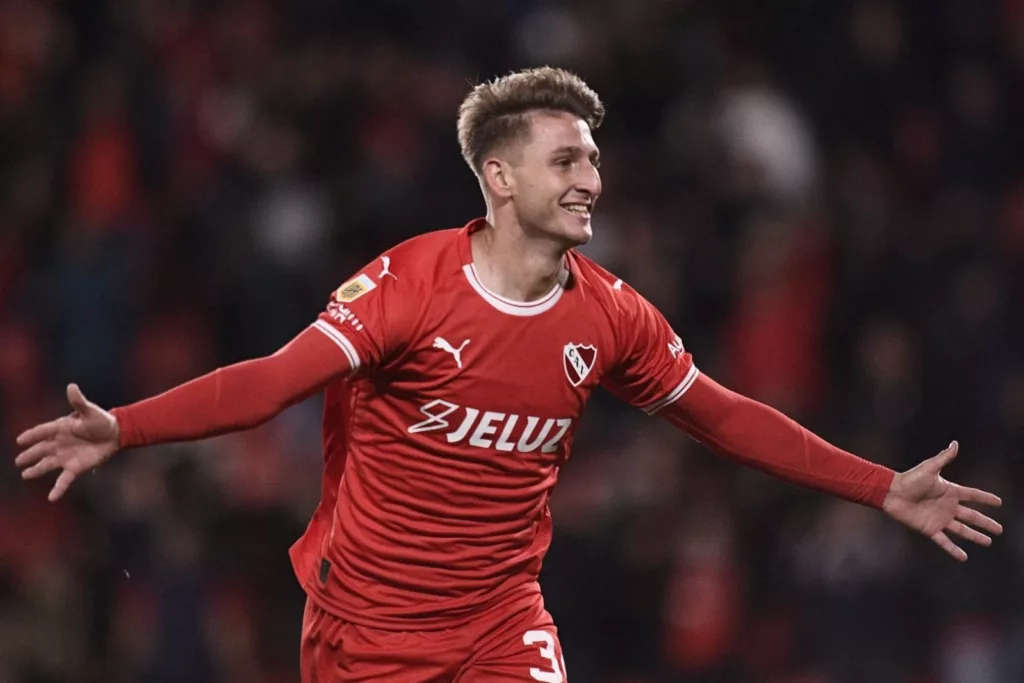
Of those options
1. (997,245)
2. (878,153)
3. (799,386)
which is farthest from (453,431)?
(878,153)

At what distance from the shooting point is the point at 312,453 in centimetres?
861

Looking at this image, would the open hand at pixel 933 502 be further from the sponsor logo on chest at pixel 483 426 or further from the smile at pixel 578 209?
the smile at pixel 578 209

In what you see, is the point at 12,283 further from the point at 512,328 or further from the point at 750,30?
the point at 512,328

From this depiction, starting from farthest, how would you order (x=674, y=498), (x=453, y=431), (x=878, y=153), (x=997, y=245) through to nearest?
(x=878, y=153) → (x=997, y=245) → (x=674, y=498) → (x=453, y=431)

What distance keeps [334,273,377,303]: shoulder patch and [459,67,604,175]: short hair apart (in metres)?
0.57

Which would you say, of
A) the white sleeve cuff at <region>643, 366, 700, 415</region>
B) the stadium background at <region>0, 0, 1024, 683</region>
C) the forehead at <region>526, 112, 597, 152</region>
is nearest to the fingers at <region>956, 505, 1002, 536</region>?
the white sleeve cuff at <region>643, 366, 700, 415</region>

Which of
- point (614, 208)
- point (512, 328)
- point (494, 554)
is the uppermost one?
point (614, 208)

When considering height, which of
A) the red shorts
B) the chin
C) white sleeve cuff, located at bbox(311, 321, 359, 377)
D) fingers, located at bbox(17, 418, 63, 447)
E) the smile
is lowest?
the red shorts

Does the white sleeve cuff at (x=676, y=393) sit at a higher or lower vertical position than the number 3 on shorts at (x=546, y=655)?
higher

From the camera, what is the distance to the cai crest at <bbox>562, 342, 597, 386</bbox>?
4.64 metres

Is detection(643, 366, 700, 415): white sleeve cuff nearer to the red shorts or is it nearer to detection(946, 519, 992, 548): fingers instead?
the red shorts

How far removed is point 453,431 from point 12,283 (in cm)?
524

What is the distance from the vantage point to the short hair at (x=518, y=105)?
186 inches

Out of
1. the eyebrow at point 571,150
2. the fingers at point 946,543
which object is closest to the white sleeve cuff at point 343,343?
the eyebrow at point 571,150
